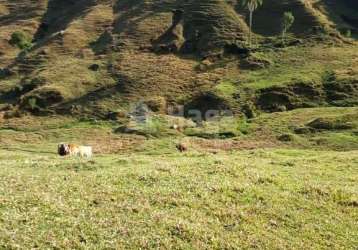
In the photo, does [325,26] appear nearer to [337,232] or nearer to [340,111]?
[340,111]

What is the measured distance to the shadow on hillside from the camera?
113 meters

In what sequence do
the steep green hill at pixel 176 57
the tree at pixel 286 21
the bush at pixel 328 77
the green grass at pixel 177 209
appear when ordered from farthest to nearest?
the tree at pixel 286 21, the bush at pixel 328 77, the steep green hill at pixel 176 57, the green grass at pixel 177 209

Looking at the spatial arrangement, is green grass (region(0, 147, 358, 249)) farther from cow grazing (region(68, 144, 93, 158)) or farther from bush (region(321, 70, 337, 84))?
bush (region(321, 70, 337, 84))

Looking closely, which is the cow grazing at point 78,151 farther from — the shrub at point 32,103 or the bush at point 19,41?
the bush at point 19,41

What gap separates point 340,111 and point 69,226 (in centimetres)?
5238

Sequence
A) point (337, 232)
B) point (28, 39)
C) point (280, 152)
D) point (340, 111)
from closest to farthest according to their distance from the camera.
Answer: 1. point (337, 232)
2. point (280, 152)
3. point (340, 111)
4. point (28, 39)

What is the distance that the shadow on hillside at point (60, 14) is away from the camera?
370 feet

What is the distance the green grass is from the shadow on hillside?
9360cm

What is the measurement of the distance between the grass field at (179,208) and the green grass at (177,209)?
0.03 meters

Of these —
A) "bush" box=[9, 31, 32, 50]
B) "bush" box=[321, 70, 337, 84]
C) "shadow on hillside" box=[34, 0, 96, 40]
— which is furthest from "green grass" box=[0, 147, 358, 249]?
"shadow on hillside" box=[34, 0, 96, 40]

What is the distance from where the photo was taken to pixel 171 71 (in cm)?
8375

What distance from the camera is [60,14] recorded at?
12112 cm

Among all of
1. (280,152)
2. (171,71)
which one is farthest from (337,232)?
(171,71)

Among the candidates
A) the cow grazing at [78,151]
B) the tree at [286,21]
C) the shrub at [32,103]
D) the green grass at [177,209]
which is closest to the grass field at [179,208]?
the green grass at [177,209]
